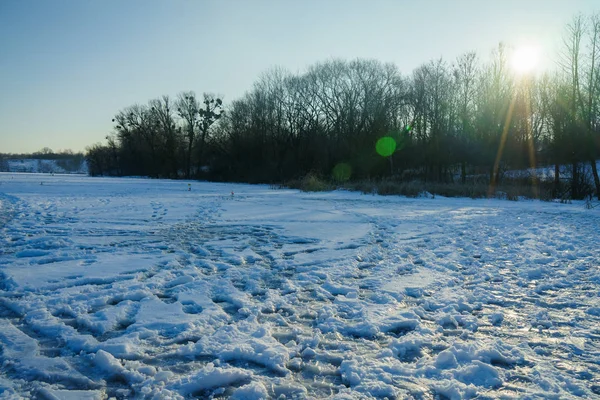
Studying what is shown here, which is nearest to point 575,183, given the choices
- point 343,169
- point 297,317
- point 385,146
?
point 385,146

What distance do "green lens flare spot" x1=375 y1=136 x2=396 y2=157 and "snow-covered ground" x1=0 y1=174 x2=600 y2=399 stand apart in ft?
86.2

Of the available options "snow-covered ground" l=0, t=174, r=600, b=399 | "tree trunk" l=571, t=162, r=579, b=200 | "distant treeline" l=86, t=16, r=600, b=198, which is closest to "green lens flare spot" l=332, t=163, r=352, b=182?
"distant treeline" l=86, t=16, r=600, b=198

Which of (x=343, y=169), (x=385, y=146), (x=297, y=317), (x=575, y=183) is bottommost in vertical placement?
(x=297, y=317)

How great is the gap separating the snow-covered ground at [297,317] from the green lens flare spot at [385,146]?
2628 cm

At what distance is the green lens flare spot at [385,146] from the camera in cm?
3262

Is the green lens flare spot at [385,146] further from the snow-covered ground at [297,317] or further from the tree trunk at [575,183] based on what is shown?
the snow-covered ground at [297,317]

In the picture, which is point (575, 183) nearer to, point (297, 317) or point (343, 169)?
point (343, 169)

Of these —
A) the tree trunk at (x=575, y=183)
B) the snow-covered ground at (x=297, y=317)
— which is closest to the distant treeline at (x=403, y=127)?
the tree trunk at (x=575, y=183)

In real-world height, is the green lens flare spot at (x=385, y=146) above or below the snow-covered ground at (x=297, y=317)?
above

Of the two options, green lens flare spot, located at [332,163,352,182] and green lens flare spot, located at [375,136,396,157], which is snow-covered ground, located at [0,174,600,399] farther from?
green lens flare spot, located at [332,163,352,182]

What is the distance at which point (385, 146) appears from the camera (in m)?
32.9

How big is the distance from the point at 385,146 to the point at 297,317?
1225 inches

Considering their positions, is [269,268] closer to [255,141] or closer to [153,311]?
[153,311]

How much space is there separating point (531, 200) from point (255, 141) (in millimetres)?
31175
